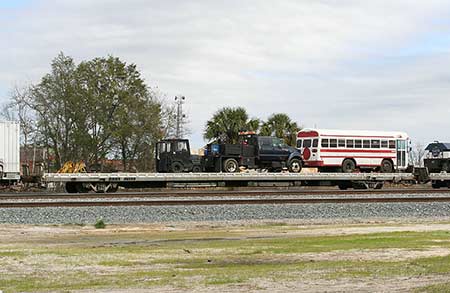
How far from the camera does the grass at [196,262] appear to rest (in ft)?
30.1

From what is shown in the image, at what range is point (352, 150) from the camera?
4025 centimetres

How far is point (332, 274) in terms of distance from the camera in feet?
31.2

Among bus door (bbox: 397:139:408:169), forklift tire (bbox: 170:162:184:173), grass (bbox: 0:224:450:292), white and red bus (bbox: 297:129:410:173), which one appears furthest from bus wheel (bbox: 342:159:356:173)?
grass (bbox: 0:224:450:292)

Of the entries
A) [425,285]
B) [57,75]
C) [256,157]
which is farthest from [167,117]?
[425,285]

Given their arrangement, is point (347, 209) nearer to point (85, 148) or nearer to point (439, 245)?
point (439, 245)

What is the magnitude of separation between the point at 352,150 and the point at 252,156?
560 cm

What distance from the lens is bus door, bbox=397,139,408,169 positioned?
4116cm

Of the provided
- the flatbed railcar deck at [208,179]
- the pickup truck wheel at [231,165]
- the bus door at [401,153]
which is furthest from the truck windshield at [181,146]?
the bus door at [401,153]

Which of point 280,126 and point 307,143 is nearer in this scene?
point 307,143

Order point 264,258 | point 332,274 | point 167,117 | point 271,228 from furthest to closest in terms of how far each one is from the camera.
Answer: point 167,117 < point 271,228 < point 264,258 < point 332,274

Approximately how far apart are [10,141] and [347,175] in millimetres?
15765

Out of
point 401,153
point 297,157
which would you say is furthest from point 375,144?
point 297,157

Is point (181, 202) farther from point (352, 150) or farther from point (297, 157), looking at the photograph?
point (352, 150)

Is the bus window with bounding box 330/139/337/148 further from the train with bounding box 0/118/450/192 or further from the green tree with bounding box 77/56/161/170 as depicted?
the green tree with bounding box 77/56/161/170
